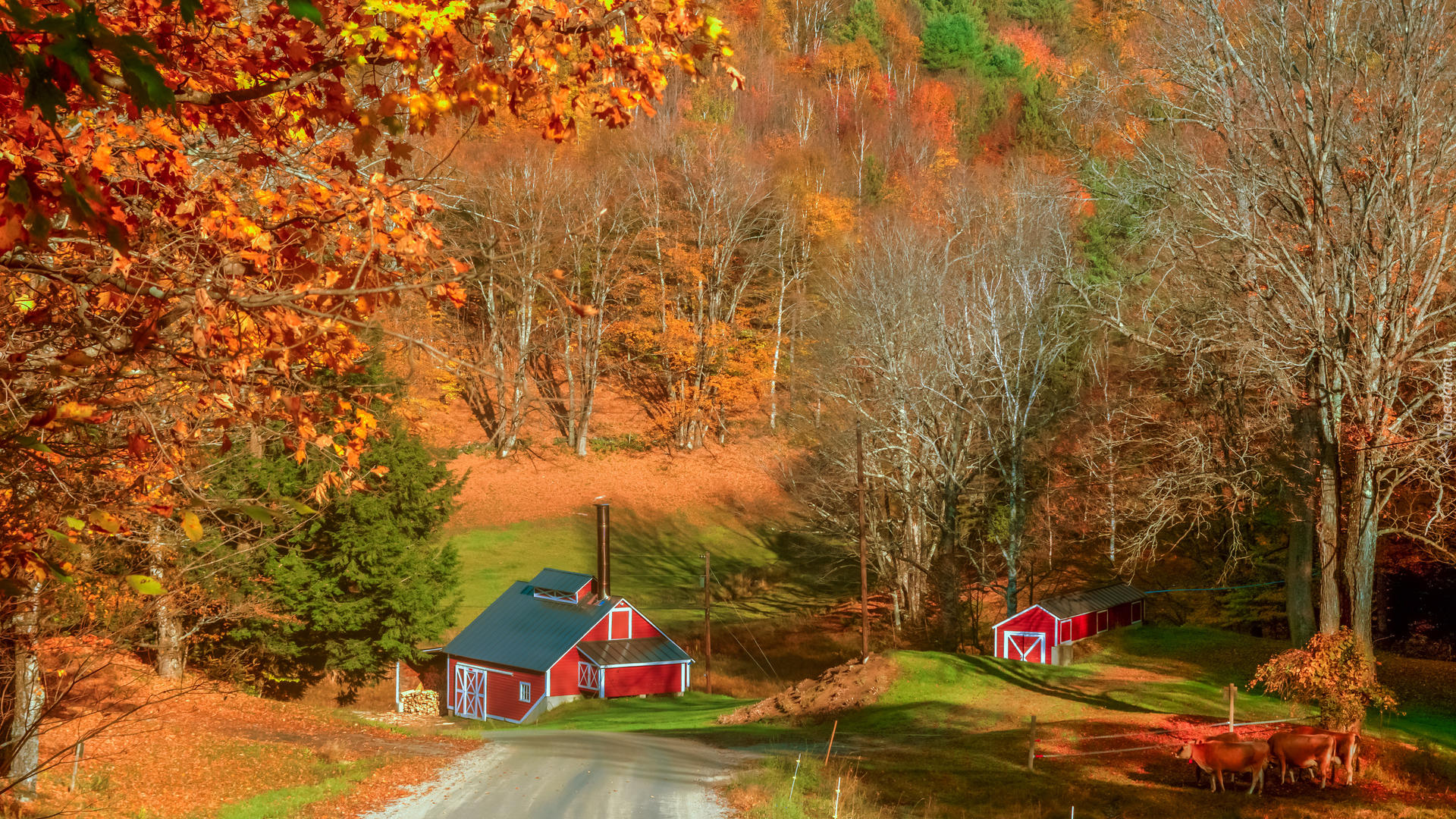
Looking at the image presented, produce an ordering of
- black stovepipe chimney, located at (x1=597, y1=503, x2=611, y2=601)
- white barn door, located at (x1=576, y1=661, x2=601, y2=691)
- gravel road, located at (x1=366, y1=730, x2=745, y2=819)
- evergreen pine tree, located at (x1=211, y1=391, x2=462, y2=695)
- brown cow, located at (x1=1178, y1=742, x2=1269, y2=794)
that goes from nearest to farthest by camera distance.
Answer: gravel road, located at (x1=366, y1=730, x2=745, y2=819) → brown cow, located at (x1=1178, y1=742, x2=1269, y2=794) → evergreen pine tree, located at (x1=211, y1=391, x2=462, y2=695) → white barn door, located at (x1=576, y1=661, x2=601, y2=691) → black stovepipe chimney, located at (x1=597, y1=503, x2=611, y2=601)

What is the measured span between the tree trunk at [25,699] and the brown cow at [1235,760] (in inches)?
557

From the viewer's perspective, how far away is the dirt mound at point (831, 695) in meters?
27.1

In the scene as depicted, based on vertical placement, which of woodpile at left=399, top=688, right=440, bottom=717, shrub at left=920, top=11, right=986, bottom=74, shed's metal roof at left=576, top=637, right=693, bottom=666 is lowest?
woodpile at left=399, top=688, right=440, bottom=717

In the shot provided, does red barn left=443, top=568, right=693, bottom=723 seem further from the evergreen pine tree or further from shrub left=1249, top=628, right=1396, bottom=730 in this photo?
shrub left=1249, top=628, right=1396, bottom=730

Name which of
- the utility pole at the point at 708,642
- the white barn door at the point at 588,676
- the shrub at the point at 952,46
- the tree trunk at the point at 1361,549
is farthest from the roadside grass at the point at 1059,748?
the shrub at the point at 952,46

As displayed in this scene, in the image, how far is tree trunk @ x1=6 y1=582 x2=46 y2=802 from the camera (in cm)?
588

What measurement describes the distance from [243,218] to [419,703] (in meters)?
32.9

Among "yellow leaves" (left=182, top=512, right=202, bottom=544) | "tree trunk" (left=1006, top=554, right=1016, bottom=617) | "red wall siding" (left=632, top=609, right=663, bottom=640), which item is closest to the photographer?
"yellow leaves" (left=182, top=512, right=202, bottom=544)

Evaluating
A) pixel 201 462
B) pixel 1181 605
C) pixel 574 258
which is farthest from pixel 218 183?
pixel 574 258

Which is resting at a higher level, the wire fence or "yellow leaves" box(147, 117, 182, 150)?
"yellow leaves" box(147, 117, 182, 150)

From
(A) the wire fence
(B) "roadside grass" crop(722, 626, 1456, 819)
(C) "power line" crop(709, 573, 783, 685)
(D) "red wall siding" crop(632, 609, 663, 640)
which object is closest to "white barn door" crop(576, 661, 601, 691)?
(D) "red wall siding" crop(632, 609, 663, 640)

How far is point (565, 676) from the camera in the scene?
3594 cm

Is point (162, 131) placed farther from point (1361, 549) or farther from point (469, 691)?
point (469, 691)

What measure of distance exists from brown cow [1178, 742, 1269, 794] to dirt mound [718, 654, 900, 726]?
40.4 ft
